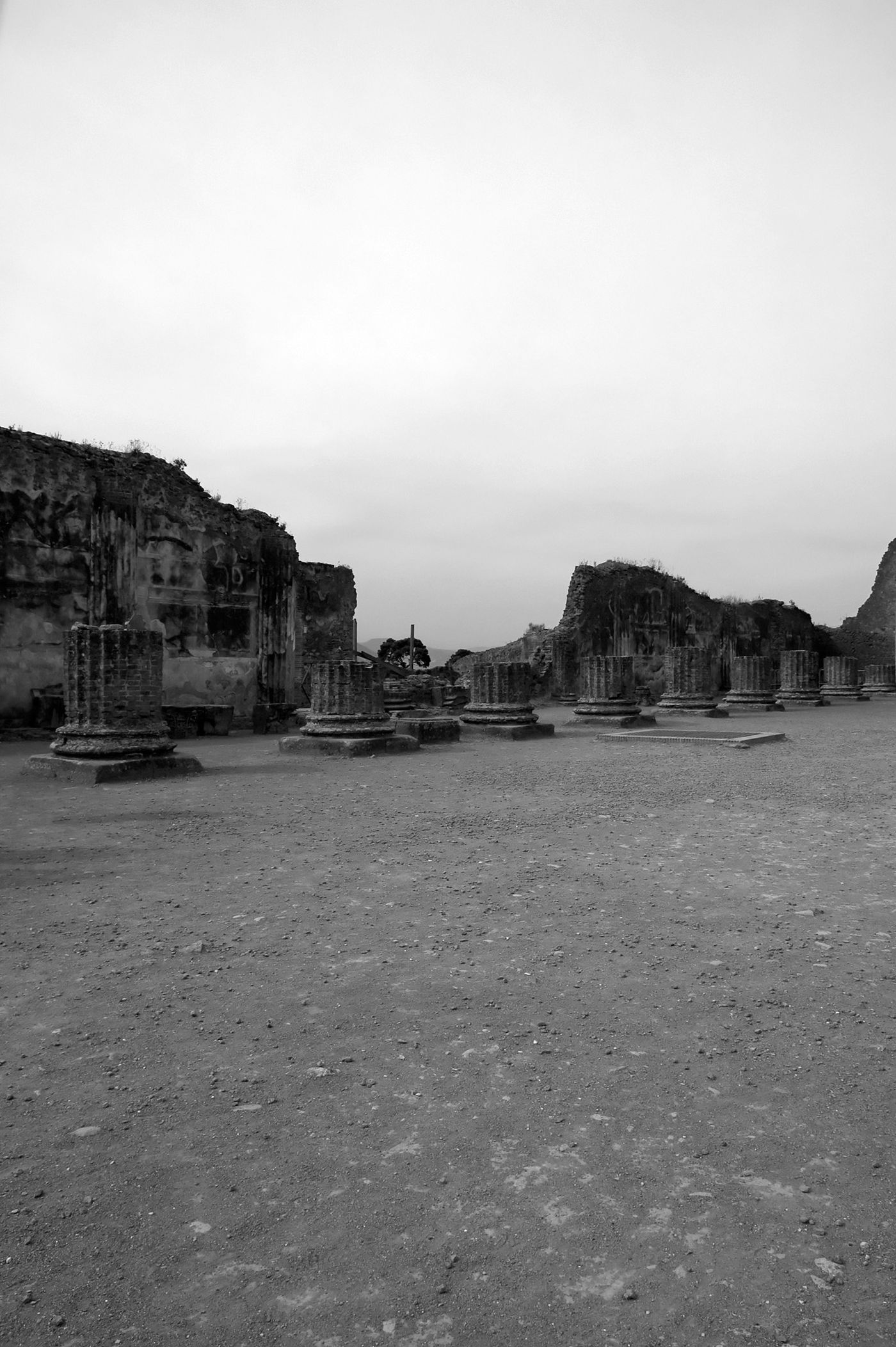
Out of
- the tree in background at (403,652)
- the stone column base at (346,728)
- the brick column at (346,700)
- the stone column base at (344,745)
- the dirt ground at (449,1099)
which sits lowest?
the dirt ground at (449,1099)

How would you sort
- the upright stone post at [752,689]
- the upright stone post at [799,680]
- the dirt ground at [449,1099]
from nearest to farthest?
the dirt ground at [449,1099] < the upright stone post at [752,689] < the upright stone post at [799,680]

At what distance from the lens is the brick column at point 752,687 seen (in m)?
21.2

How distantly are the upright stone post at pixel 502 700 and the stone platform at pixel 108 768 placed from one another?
571cm

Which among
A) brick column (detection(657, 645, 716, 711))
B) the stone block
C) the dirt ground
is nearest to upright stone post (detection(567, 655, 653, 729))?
brick column (detection(657, 645, 716, 711))

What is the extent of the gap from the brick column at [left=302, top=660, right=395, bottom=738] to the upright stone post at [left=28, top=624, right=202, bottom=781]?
2.22m

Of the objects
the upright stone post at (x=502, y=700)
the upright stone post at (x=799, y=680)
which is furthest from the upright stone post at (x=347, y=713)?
the upright stone post at (x=799, y=680)

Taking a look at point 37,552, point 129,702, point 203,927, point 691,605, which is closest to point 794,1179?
point 203,927

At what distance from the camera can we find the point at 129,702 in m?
9.02

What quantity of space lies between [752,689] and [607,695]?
23.9 feet

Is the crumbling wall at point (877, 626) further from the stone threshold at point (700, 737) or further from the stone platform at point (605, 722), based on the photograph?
the stone threshold at point (700, 737)

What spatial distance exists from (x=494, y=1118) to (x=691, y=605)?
91.9 feet

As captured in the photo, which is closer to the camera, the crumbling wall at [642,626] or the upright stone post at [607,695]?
the upright stone post at [607,695]

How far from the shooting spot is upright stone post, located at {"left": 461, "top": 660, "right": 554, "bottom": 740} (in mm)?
13500

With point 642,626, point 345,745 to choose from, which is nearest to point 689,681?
point 642,626
